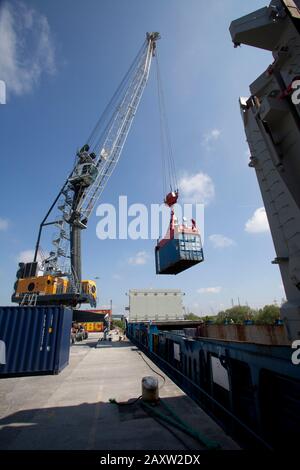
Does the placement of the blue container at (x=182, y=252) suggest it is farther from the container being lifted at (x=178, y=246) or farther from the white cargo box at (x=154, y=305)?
the white cargo box at (x=154, y=305)

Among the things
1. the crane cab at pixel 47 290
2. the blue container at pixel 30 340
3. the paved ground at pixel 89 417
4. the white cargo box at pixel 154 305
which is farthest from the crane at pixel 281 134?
the crane cab at pixel 47 290

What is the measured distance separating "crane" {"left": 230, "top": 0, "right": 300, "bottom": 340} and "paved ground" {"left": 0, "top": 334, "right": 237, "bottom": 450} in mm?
3693

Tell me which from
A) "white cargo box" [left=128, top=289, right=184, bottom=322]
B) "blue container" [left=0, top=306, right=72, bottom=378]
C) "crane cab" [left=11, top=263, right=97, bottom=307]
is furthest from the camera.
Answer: "crane cab" [left=11, top=263, right=97, bottom=307]

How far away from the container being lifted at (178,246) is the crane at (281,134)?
11631 millimetres

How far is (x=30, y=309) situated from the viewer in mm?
11867

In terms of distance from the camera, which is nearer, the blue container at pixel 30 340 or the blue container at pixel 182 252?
the blue container at pixel 30 340

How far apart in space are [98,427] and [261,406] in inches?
152

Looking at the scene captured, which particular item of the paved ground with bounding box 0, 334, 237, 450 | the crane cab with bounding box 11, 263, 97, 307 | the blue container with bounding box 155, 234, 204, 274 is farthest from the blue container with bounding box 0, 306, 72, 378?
the crane cab with bounding box 11, 263, 97, 307

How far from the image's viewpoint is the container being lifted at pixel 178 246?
15.7 metres

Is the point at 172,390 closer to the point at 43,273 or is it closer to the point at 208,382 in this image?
the point at 208,382

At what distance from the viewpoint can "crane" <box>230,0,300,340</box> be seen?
336 centimetres

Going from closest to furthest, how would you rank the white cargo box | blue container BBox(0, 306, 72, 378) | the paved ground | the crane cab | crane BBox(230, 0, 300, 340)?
crane BBox(230, 0, 300, 340) < the paved ground < blue container BBox(0, 306, 72, 378) < the white cargo box < the crane cab

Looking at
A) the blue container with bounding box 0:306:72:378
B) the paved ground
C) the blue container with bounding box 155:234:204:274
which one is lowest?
the paved ground

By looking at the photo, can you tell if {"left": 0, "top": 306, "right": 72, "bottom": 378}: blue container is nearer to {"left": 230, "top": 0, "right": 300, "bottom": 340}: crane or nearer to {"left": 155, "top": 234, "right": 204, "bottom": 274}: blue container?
{"left": 155, "top": 234, "right": 204, "bottom": 274}: blue container
